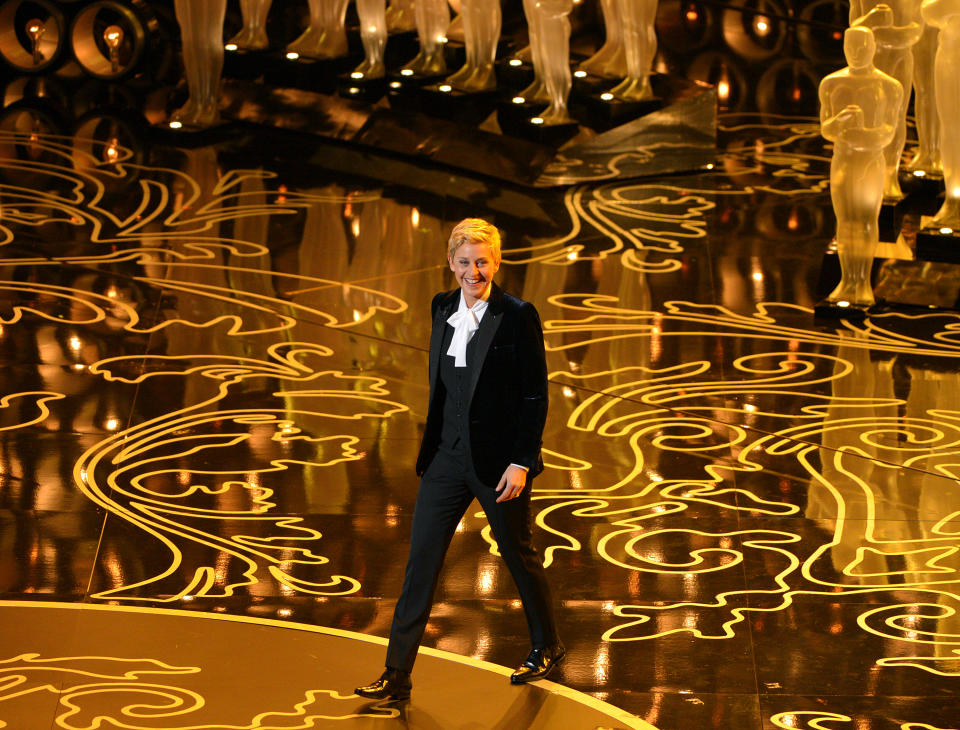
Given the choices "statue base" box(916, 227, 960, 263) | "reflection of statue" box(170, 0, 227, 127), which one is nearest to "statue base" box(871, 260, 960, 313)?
"statue base" box(916, 227, 960, 263)

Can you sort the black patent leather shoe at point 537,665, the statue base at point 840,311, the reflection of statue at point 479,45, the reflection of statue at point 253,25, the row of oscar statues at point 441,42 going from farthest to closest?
the reflection of statue at point 253,25
the reflection of statue at point 479,45
the row of oscar statues at point 441,42
the statue base at point 840,311
the black patent leather shoe at point 537,665

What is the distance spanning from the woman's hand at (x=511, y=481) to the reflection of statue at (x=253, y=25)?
26.5ft

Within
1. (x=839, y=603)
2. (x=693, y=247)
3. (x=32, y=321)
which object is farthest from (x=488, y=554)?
(x=693, y=247)

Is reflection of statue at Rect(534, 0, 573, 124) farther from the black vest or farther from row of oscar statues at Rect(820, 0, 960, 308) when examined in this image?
the black vest

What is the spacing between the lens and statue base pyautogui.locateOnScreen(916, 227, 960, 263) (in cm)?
765

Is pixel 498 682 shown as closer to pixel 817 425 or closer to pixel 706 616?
pixel 706 616

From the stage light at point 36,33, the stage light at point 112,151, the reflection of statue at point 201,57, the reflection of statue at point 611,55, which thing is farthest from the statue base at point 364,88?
the stage light at point 36,33

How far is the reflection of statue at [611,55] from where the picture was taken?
401 inches

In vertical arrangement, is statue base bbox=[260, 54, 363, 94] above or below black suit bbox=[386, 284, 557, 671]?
above

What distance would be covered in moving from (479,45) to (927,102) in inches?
113

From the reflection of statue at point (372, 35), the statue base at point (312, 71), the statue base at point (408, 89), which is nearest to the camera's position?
the statue base at point (408, 89)

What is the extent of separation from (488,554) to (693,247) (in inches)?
152

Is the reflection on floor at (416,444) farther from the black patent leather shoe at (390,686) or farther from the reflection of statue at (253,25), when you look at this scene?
the reflection of statue at (253,25)

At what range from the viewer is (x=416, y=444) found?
5.88m
